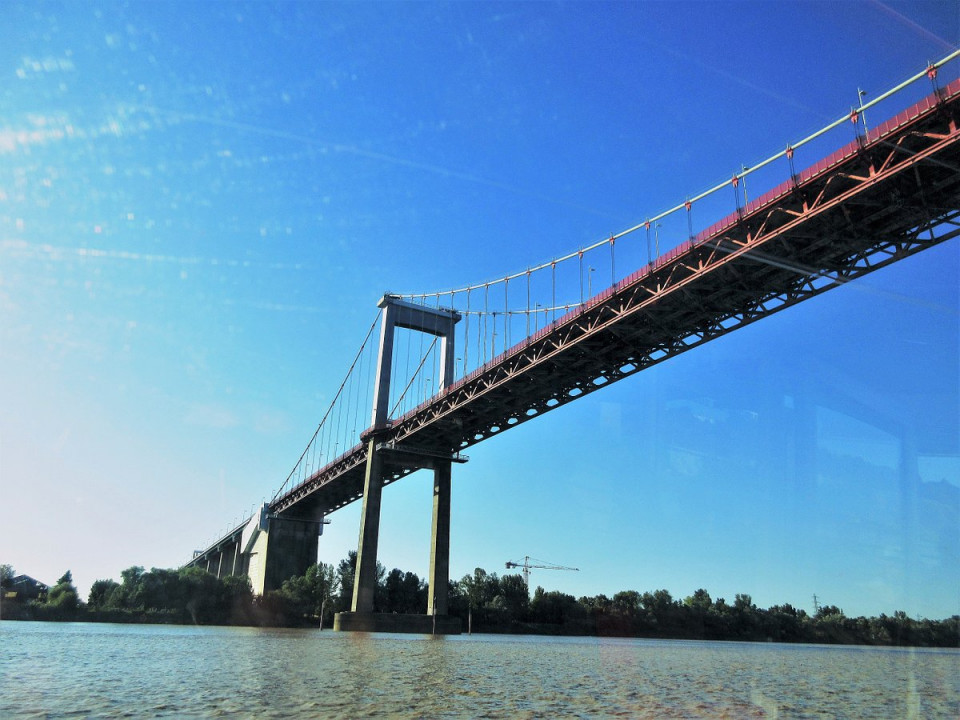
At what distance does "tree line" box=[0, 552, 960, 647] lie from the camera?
5784 cm

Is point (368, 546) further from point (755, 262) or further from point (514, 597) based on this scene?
point (514, 597)

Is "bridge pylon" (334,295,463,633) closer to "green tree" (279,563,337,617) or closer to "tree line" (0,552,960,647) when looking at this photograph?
"tree line" (0,552,960,647)

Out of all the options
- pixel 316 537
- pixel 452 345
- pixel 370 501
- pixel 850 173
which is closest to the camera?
pixel 850 173

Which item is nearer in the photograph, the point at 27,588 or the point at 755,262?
the point at 755,262

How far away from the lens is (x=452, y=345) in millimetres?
56594

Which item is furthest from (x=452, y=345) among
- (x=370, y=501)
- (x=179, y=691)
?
(x=179, y=691)

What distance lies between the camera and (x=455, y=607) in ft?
230

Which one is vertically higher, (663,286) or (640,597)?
(663,286)

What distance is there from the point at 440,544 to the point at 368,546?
193 inches

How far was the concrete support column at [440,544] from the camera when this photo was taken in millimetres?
49375

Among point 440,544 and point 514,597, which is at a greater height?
point 440,544

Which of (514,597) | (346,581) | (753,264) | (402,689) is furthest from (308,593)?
(402,689)

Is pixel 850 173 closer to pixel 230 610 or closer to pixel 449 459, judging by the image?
pixel 449 459

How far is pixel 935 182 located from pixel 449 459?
35535 millimetres
